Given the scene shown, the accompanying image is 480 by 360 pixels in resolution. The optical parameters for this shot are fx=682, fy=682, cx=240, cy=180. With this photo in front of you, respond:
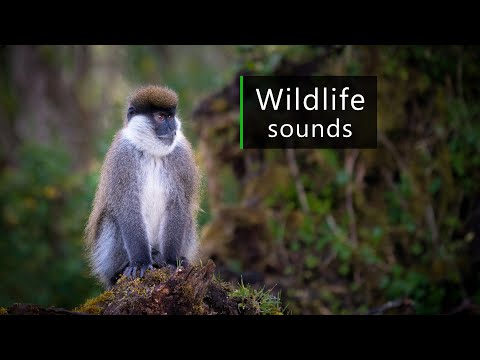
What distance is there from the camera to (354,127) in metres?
7.34

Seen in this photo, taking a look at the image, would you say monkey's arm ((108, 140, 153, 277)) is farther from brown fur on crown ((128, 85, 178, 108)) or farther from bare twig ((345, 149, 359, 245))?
bare twig ((345, 149, 359, 245))

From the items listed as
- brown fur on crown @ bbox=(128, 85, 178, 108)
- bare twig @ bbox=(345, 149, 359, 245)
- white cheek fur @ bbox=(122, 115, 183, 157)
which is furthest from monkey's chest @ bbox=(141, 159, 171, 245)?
bare twig @ bbox=(345, 149, 359, 245)

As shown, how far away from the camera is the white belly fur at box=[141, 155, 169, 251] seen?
5133 mm

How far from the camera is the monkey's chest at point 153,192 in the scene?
5.13 metres

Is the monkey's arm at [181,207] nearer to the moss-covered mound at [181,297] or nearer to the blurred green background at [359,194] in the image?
the moss-covered mound at [181,297]

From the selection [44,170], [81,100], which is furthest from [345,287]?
[81,100]

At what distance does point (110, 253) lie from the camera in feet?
17.3

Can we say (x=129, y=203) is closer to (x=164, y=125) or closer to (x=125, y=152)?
(x=125, y=152)

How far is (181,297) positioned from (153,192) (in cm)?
131

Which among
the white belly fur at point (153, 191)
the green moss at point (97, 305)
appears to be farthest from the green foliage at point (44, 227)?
the green moss at point (97, 305)

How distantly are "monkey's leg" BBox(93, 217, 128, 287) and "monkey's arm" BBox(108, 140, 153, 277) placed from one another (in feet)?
0.42

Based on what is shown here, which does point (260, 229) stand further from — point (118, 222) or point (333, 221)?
point (118, 222)
